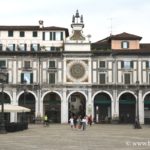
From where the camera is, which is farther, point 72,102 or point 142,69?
point 72,102

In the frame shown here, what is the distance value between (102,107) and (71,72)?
938cm

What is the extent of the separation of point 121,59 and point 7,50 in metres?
22.6

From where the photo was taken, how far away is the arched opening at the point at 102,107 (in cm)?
10044

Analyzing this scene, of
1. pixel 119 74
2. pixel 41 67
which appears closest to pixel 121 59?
pixel 119 74

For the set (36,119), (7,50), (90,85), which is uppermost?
(7,50)

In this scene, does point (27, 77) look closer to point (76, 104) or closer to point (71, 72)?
point (71, 72)

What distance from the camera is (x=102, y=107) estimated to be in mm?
101438

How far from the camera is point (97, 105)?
332ft

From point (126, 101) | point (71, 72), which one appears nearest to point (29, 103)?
point (71, 72)

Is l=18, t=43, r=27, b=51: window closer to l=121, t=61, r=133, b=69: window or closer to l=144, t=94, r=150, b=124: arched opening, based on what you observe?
l=121, t=61, r=133, b=69: window

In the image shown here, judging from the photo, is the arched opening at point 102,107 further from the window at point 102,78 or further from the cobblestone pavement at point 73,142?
the cobblestone pavement at point 73,142

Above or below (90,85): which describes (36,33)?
above

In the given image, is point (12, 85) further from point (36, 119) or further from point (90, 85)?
point (90, 85)

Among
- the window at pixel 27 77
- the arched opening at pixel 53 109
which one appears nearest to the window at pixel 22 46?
the window at pixel 27 77
